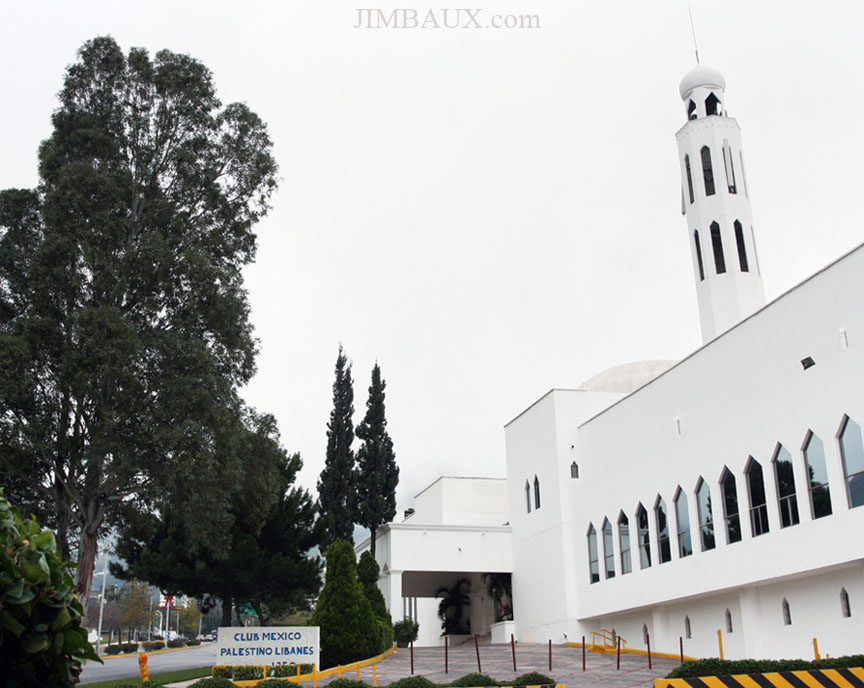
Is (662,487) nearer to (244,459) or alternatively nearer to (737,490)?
(737,490)

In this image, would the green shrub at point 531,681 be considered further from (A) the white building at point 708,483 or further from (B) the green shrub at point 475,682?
(A) the white building at point 708,483

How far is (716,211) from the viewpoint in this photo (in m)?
28.9

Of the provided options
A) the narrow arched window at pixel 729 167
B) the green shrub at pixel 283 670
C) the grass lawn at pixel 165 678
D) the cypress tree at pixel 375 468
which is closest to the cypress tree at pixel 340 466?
the cypress tree at pixel 375 468

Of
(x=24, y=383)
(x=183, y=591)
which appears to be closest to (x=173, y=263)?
(x=24, y=383)

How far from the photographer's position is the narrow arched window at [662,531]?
71.9 ft

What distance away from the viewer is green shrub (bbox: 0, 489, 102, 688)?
9.97 ft

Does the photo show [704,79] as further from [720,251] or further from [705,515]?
[705,515]

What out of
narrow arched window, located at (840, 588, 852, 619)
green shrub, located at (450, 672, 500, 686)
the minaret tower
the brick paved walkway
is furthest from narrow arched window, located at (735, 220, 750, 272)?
green shrub, located at (450, 672, 500, 686)

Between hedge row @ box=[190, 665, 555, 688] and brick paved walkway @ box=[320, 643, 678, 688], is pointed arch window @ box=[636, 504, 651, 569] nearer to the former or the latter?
brick paved walkway @ box=[320, 643, 678, 688]

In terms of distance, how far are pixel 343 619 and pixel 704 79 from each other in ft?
72.8

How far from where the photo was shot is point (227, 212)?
2331 centimetres

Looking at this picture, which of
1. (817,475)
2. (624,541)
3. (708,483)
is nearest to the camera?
(817,475)

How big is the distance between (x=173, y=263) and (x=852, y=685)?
16.7 meters

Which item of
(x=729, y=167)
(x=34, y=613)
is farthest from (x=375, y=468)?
(x=34, y=613)
